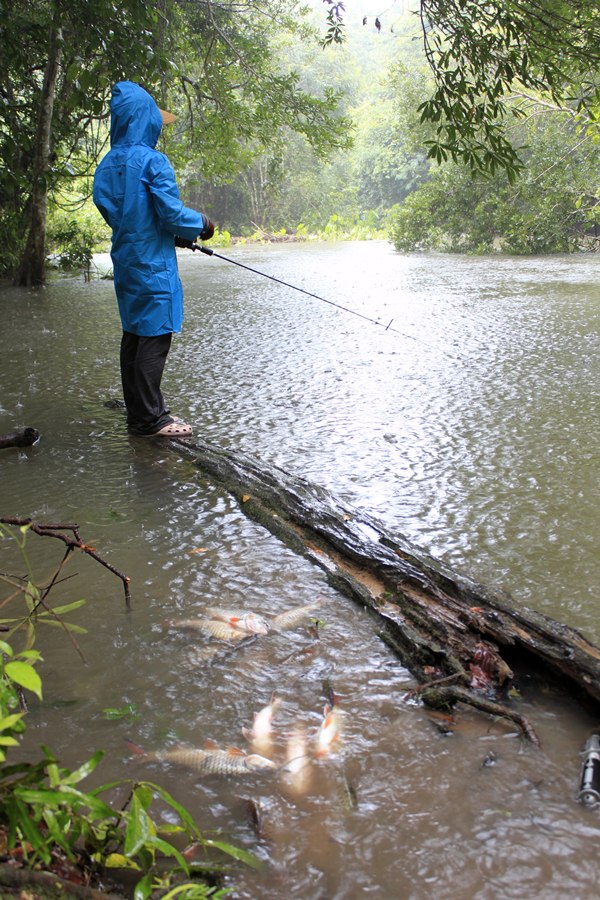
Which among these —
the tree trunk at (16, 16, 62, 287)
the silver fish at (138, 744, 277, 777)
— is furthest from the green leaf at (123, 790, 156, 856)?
the tree trunk at (16, 16, 62, 287)

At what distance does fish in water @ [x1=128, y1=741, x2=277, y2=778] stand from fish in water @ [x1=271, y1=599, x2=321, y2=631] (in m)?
0.59

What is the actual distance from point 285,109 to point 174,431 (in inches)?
335

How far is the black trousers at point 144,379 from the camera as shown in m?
4.34

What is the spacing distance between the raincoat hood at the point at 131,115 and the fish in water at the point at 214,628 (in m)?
2.84

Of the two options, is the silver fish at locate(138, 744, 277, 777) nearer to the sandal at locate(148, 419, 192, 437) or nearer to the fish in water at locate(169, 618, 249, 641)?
the fish in water at locate(169, 618, 249, 641)

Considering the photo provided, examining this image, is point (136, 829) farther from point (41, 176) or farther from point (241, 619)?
point (41, 176)

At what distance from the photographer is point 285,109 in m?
11.2

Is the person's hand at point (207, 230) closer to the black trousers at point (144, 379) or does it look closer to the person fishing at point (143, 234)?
the person fishing at point (143, 234)

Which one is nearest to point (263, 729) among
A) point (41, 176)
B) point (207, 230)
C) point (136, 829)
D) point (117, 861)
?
point (117, 861)

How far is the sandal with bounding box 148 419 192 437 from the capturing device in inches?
173

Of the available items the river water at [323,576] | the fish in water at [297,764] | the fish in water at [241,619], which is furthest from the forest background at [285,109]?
the fish in water at [297,764]

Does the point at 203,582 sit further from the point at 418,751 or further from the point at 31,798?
the point at 31,798

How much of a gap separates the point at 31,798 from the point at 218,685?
1066 millimetres

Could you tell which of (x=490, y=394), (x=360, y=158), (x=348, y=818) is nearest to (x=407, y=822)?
(x=348, y=818)
